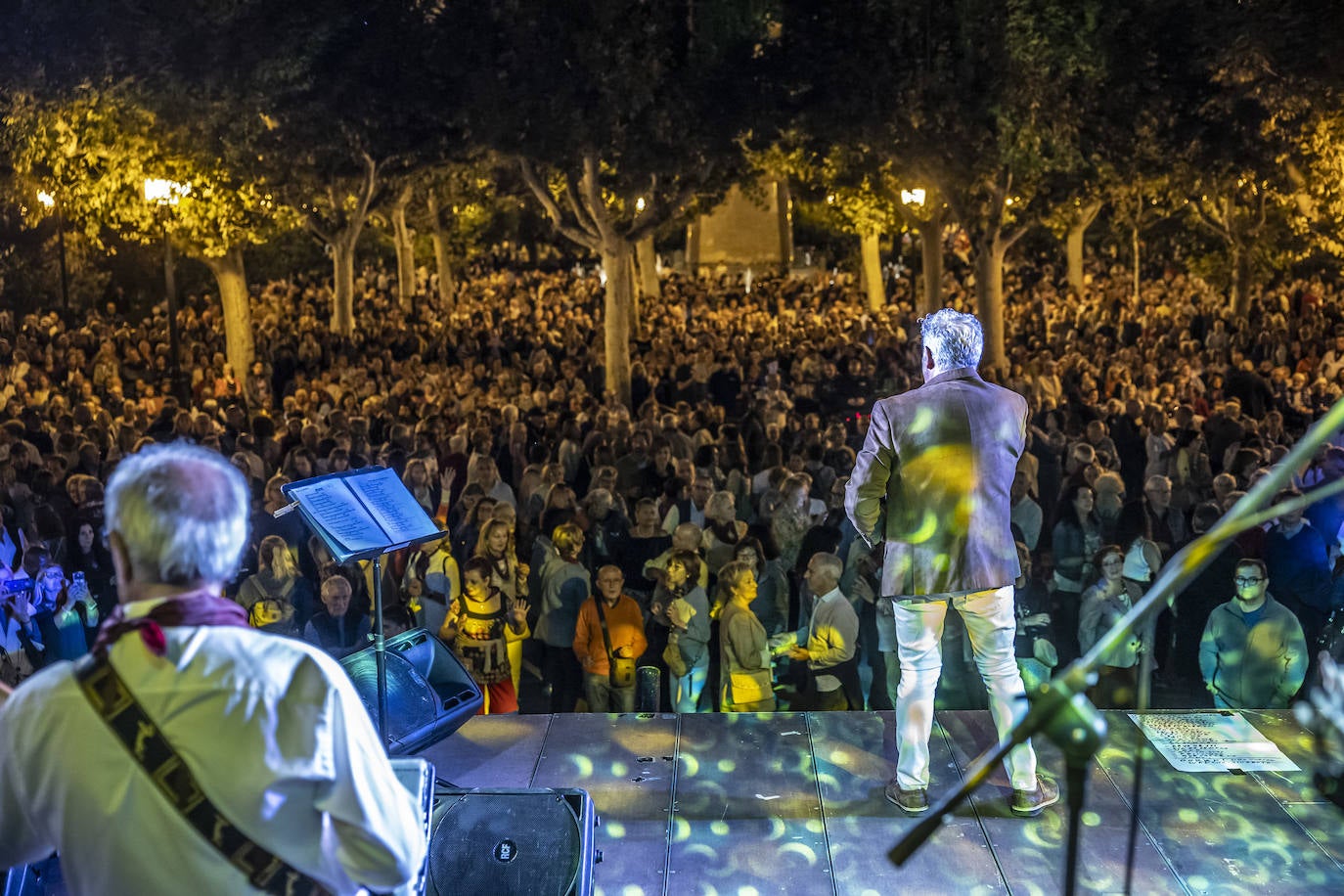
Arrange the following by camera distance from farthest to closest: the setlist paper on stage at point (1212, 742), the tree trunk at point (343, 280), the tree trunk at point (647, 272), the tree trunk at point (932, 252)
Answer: the tree trunk at point (647, 272) < the tree trunk at point (343, 280) < the tree trunk at point (932, 252) < the setlist paper on stage at point (1212, 742)

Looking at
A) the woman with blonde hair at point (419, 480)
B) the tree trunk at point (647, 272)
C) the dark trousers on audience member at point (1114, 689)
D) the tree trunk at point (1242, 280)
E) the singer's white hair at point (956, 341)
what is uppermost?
the tree trunk at point (647, 272)

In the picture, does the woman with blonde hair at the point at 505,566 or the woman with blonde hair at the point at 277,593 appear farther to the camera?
A: the woman with blonde hair at the point at 505,566

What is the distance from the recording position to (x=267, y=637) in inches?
88.0

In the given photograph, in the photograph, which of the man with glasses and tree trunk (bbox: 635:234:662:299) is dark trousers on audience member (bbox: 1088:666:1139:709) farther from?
tree trunk (bbox: 635:234:662:299)

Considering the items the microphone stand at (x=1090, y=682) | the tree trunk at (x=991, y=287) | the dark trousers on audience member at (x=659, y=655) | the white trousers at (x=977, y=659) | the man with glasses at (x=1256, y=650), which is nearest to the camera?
the microphone stand at (x=1090, y=682)

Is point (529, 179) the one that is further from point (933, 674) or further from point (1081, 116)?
point (933, 674)

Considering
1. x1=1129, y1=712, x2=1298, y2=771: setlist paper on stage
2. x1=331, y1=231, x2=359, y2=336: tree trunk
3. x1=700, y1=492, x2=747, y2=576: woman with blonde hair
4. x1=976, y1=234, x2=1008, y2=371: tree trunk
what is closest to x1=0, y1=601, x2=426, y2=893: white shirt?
x1=1129, y1=712, x2=1298, y2=771: setlist paper on stage

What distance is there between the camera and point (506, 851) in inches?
166

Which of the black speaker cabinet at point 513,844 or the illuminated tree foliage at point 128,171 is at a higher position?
the illuminated tree foliage at point 128,171

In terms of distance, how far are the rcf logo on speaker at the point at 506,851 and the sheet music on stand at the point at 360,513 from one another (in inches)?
40.2

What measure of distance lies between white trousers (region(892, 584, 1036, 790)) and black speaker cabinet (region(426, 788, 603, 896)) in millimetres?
1256

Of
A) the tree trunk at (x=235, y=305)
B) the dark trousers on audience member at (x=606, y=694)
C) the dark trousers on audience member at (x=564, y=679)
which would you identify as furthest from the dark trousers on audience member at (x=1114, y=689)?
the tree trunk at (x=235, y=305)

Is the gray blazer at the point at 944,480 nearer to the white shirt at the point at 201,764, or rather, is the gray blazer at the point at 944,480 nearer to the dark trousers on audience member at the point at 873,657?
the dark trousers on audience member at the point at 873,657

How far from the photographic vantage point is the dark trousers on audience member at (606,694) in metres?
6.45
